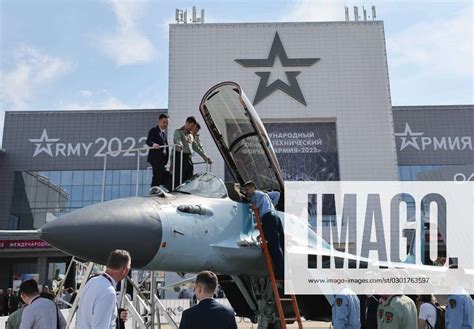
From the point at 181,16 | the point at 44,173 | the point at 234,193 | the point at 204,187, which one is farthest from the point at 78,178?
the point at 204,187

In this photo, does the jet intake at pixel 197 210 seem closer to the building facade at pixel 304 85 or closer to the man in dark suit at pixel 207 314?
the man in dark suit at pixel 207 314

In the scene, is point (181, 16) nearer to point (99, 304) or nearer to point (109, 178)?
point (109, 178)

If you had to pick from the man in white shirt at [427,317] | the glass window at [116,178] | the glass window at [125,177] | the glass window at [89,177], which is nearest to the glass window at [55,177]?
the glass window at [89,177]

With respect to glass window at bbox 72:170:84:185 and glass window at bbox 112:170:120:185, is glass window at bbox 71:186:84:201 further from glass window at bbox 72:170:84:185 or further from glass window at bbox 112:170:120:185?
glass window at bbox 112:170:120:185

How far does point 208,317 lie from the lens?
3.35 metres

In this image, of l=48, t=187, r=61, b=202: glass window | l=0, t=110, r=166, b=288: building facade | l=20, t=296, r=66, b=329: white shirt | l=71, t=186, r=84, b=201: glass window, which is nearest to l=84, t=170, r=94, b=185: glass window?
l=0, t=110, r=166, b=288: building facade

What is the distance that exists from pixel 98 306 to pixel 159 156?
15.9 ft

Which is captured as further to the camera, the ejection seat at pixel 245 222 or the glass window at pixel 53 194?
the glass window at pixel 53 194

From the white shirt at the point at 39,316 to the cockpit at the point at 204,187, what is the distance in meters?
2.40

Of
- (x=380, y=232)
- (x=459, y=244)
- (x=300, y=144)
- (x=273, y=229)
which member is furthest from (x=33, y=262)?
(x=273, y=229)

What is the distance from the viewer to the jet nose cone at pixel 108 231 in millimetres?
4590

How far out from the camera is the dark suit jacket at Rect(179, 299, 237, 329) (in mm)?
3336

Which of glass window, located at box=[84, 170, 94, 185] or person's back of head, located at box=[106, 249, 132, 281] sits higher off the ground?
glass window, located at box=[84, 170, 94, 185]

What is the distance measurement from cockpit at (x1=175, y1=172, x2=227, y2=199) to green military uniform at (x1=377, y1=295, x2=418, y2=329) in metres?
2.89
